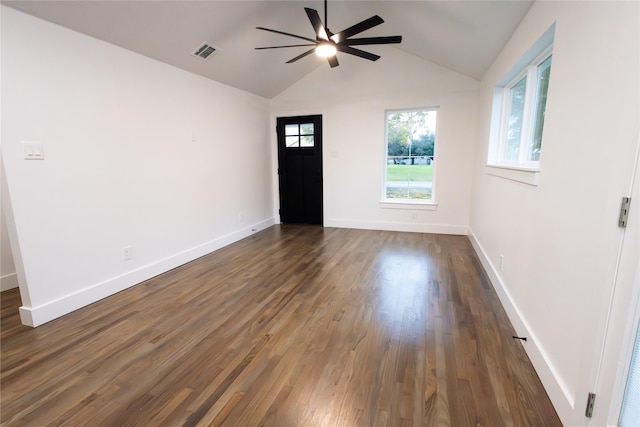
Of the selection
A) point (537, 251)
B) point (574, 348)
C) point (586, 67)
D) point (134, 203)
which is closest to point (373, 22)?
point (586, 67)

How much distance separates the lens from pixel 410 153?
521 centimetres

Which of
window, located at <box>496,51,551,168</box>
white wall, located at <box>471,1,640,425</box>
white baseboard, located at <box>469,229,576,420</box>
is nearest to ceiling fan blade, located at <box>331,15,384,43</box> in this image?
white wall, located at <box>471,1,640,425</box>

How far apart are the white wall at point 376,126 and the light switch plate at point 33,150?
382 centimetres

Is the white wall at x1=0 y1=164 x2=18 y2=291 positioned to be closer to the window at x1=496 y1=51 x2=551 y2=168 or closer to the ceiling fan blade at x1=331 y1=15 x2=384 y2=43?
the ceiling fan blade at x1=331 y1=15 x2=384 y2=43

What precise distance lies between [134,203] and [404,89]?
4303 millimetres

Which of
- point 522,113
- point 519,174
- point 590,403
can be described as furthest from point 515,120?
point 590,403

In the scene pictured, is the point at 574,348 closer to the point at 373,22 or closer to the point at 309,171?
the point at 373,22

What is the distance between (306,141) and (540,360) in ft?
15.8

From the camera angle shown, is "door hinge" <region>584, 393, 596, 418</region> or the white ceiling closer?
"door hinge" <region>584, 393, 596, 418</region>

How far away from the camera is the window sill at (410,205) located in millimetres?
5176

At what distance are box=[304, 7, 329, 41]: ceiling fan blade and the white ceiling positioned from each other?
0.84 meters

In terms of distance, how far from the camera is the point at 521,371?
1815 millimetres

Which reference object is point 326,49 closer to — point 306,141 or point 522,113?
point 522,113

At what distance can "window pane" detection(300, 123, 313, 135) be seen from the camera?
5656 mm
